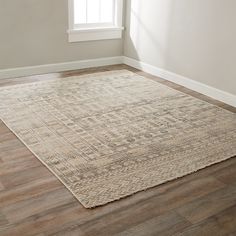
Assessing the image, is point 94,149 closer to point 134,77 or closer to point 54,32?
point 134,77

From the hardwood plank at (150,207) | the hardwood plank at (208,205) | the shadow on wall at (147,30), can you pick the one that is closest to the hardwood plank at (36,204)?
the hardwood plank at (150,207)

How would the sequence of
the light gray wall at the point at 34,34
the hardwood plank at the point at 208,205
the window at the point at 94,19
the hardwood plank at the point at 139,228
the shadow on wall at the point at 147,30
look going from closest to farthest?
the hardwood plank at the point at 139,228 → the hardwood plank at the point at 208,205 → the light gray wall at the point at 34,34 → the shadow on wall at the point at 147,30 → the window at the point at 94,19

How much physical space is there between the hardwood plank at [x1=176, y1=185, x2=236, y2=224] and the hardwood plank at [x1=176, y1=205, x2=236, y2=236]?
3cm

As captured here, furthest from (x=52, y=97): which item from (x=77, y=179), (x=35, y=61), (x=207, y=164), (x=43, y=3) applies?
(x=207, y=164)

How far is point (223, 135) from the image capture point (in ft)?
9.32

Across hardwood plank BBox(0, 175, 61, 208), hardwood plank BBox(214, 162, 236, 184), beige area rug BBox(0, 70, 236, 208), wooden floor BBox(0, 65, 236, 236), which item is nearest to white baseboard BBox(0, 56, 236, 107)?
beige area rug BBox(0, 70, 236, 208)

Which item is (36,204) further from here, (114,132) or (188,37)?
(188,37)

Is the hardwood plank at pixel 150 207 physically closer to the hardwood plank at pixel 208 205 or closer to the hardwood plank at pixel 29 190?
the hardwood plank at pixel 208 205

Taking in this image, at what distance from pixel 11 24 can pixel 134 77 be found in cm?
148

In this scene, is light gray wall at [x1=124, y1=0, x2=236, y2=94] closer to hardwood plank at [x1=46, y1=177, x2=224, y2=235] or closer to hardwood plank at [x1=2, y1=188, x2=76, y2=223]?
hardwood plank at [x1=46, y1=177, x2=224, y2=235]

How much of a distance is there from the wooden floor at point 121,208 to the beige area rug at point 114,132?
0.07 m

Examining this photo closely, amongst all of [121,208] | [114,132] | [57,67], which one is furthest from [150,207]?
[57,67]

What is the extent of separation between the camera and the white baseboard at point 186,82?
3559 mm

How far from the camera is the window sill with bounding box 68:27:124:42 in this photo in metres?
4.37
